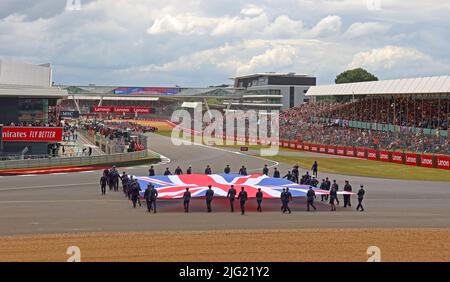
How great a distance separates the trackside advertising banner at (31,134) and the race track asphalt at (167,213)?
924 centimetres

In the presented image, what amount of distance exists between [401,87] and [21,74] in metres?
38.7

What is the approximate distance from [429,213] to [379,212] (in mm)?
2028

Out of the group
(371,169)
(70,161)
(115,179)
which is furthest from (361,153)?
(115,179)

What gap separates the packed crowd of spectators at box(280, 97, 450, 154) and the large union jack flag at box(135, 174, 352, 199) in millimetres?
24381

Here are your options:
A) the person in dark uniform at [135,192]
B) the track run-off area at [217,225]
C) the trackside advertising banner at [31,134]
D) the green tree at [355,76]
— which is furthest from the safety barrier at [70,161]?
the green tree at [355,76]

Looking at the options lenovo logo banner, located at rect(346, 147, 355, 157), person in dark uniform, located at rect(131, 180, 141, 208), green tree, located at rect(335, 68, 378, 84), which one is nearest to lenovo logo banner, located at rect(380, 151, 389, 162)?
lenovo logo banner, located at rect(346, 147, 355, 157)

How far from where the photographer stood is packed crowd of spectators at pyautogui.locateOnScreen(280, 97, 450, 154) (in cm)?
5238

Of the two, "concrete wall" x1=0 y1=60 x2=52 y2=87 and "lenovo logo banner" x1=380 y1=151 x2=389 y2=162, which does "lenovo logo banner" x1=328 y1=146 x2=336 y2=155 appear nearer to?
"lenovo logo banner" x1=380 y1=151 x2=389 y2=162

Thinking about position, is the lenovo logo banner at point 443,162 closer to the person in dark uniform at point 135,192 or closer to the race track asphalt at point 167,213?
the race track asphalt at point 167,213

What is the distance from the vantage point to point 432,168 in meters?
47.9

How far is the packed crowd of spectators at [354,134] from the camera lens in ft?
172
